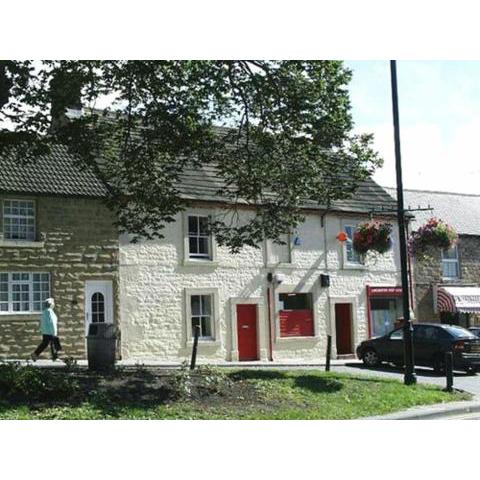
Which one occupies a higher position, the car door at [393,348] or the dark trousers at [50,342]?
the dark trousers at [50,342]

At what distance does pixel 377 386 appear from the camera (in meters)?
16.1

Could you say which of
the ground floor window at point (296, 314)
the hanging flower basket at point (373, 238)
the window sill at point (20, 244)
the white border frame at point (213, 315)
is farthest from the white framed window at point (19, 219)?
the hanging flower basket at point (373, 238)

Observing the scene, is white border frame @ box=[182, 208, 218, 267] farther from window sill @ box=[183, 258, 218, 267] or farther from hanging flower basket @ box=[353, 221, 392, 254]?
hanging flower basket @ box=[353, 221, 392, 254]

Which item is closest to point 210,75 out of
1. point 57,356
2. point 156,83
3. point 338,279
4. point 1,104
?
point 156,83

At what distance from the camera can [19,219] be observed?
23.0 metres

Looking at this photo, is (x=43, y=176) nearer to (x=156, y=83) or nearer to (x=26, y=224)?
(x=26, y=224)

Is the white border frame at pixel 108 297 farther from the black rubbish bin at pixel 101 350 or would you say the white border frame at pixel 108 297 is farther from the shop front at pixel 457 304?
the shop front at pixel 457 304

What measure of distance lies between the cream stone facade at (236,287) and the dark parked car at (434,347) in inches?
115

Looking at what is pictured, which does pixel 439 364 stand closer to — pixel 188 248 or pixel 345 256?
pixel 345 256

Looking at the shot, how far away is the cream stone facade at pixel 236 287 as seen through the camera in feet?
80.5

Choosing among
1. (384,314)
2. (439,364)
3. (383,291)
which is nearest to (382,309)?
(384,314)

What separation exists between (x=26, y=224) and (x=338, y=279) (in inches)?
483

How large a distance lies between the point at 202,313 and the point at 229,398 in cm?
1272

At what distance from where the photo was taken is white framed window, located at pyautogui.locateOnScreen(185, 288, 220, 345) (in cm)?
2573
